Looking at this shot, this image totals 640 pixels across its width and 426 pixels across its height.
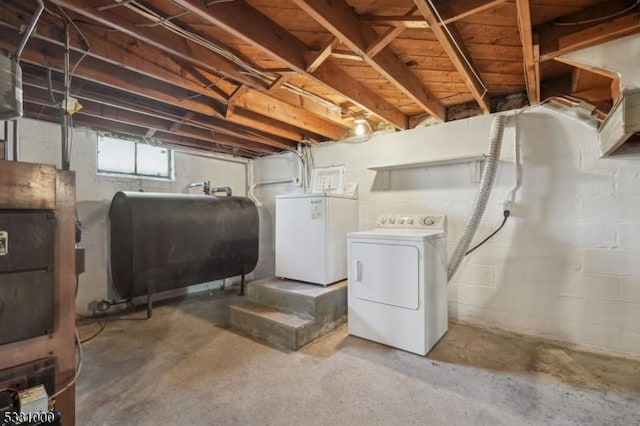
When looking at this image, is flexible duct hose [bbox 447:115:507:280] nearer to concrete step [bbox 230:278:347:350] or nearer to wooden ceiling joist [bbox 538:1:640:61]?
wooden ceiling joist [bbox 538:1:640:61]

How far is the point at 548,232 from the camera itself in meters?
2.46

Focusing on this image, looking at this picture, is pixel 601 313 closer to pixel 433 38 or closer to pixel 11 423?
pixel 433 38

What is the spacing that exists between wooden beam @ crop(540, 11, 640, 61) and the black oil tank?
3247mm

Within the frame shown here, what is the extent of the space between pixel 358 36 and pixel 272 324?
7.09 feet

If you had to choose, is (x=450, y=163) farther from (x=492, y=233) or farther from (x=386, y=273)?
(x=386, y=273)

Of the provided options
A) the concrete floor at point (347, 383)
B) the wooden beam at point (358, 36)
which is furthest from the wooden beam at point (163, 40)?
the concrete floor at point (347, 383)

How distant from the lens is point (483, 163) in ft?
8.91

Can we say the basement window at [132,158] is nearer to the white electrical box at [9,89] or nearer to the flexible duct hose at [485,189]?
the white electrical box at [9,89]

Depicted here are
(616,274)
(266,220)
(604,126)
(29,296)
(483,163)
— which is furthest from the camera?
(266,220)

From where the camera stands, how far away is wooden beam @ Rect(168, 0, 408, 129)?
56.9 inches

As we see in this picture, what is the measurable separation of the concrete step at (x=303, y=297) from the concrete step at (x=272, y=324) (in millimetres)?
63

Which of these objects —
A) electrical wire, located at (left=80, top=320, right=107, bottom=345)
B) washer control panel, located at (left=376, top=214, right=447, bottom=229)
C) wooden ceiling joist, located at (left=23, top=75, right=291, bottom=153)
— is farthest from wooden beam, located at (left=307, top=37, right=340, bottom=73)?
electrical wire, located at (left=80, top=320, right=107, bottom=345)

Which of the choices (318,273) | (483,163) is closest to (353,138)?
(483,163)

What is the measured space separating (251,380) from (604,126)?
9.66ft
